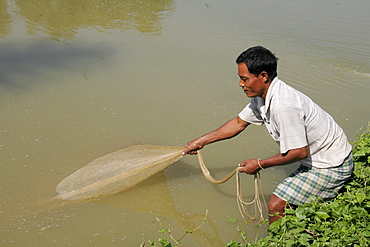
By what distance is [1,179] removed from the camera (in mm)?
3922

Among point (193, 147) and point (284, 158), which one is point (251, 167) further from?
point (193, 147)

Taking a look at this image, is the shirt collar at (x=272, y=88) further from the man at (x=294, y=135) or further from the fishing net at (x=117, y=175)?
the fishing net at (x=117, y=175)

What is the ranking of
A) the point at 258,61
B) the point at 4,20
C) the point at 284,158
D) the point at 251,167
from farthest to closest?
the point at 4,20 < the point at 251,167 < the point at 284,158 < the point at 258,61

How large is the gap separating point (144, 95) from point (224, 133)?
2.42 m

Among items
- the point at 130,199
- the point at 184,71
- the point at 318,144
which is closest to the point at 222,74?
the point at 184,71

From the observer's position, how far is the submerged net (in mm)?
3664

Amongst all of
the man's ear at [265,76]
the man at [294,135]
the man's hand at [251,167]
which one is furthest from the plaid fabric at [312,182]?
the man's ear at [265,76]

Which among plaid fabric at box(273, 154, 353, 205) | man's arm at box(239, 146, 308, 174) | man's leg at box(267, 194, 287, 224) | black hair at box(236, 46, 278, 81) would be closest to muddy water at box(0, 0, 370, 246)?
man's leg at box(267, 194, 287, 224)

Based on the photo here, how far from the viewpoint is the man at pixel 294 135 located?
2738 mm

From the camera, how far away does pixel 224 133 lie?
3.55m

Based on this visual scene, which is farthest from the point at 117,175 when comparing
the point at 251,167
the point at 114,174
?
the point at 251,167

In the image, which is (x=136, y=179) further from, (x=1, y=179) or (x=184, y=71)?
(x=184, y=71)

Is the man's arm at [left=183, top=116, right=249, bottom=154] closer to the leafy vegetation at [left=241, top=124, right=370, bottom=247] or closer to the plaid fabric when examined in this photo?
the plaid fabric

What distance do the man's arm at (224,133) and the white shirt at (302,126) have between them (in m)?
0.36
